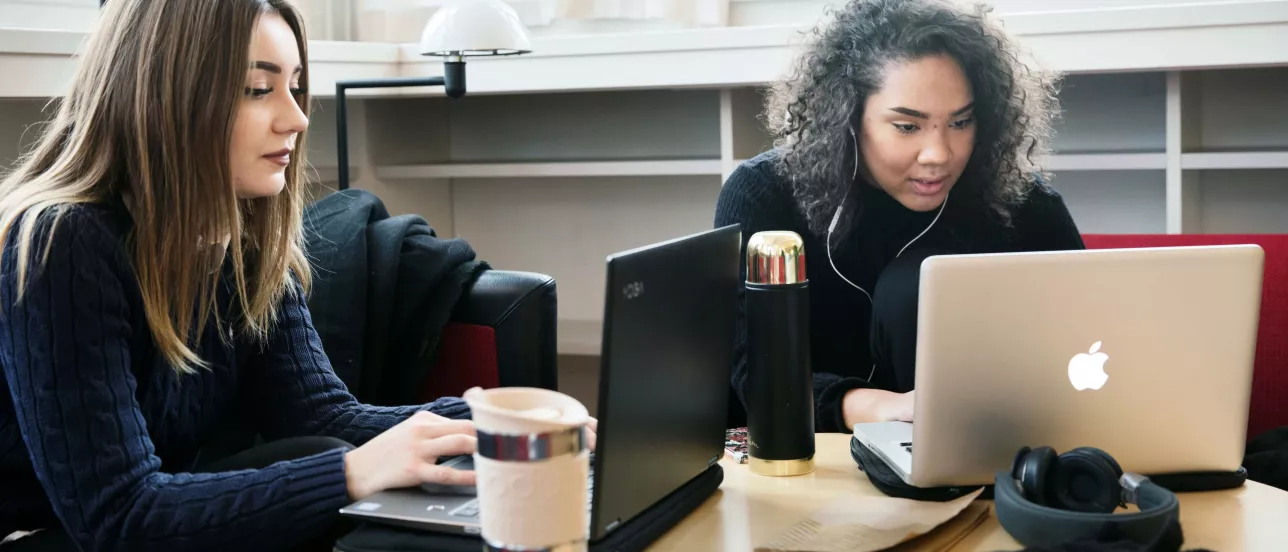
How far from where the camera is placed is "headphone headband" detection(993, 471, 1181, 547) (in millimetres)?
896

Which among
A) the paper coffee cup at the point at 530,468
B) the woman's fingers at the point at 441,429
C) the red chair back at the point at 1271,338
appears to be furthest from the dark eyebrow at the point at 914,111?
the paper coffee cup at the point at 530,468

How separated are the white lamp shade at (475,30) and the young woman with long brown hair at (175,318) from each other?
74cm

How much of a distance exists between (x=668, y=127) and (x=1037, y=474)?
2063 mm

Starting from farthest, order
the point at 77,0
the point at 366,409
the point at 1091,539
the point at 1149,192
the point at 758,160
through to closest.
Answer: the point at 1149,192
the point at 77,0
the point at 758,160
the point at 366,409
the point at 1091,539

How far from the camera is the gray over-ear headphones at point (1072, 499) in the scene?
899mm

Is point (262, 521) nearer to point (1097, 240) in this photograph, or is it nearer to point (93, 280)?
point (93, 280)

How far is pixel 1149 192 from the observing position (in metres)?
2.59

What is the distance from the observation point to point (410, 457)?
3.48 ft

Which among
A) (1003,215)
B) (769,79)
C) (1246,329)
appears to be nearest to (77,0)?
(769,79)

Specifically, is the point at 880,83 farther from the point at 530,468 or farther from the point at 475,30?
the point at 530,468

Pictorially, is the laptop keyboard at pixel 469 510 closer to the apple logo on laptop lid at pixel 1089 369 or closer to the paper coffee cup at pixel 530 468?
the paper coffee cup at pixel 530 468

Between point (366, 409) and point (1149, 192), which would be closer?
point (366, 409)

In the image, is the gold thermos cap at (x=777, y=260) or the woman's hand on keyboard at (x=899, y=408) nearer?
the gold thermos cap at (x=777, y=260)

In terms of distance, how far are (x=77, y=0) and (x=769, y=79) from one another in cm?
132
